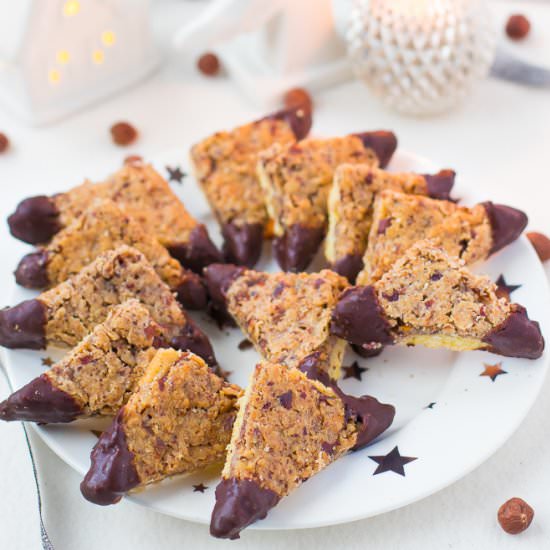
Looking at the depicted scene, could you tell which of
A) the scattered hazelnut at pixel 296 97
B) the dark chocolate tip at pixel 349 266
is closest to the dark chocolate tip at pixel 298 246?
A: the dark chocolate tip at pixel 349 266

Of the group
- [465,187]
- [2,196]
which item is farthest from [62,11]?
[465,187]

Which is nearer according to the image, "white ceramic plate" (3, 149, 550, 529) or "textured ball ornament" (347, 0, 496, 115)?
"white ceramic plate" (3, 149, 550, 529)

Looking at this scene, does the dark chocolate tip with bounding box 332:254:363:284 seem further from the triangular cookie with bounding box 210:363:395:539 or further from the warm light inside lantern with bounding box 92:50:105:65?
the warm light inside lantern with bounding box 92:50:105:65

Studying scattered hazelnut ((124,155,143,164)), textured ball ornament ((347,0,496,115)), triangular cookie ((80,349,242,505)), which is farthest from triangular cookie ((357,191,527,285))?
scattered hazelnut ((124,155,143,164))

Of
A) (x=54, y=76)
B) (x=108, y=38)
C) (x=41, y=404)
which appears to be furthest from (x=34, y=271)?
(x=108, y=38)

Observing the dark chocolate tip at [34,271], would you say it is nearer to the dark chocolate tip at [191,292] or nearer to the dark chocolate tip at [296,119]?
the dark chocolate tip at [191,292]

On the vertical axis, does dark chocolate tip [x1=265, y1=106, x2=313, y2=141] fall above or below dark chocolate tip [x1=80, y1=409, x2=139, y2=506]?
above
